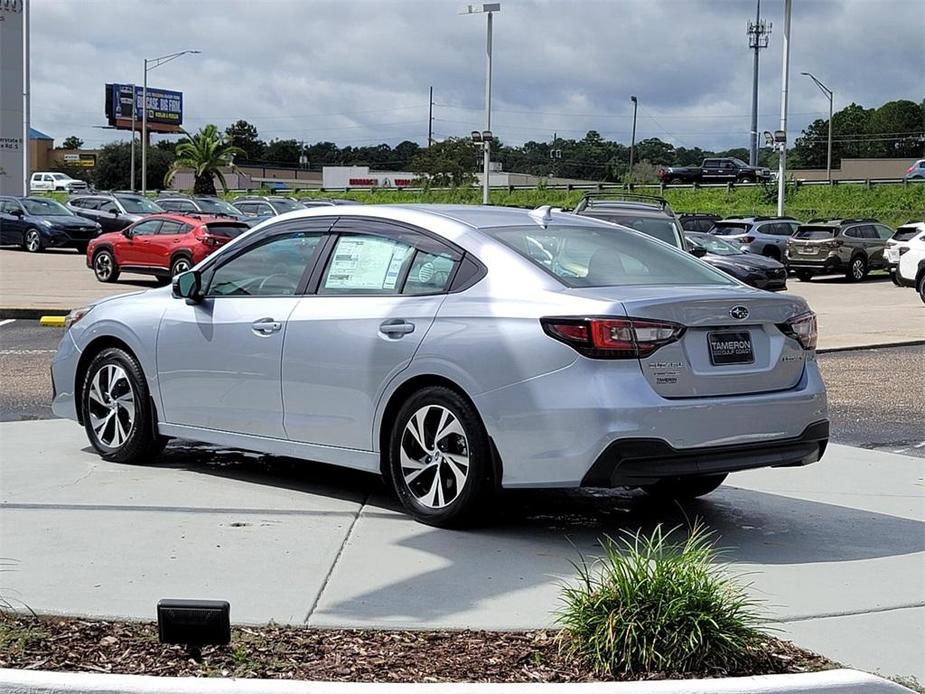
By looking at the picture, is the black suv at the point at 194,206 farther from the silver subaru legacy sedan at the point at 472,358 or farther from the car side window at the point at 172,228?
the silver subaru legacy sedan at the point at 472,358

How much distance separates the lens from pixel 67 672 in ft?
13.8

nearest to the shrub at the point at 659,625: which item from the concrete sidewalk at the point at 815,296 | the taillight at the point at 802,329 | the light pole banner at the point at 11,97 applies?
the taillight at the point at 802,329

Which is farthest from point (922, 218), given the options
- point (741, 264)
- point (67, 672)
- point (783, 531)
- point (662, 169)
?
point (67, 672)

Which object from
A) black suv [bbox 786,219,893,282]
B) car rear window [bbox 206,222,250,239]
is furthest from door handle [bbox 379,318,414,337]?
black suv [bbox 786,219,893,282]

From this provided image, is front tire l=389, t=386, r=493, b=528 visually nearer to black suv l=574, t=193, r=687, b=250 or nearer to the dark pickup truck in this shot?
black suv l=574, t=193, r=687, b=250

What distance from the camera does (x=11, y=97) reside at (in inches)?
1994

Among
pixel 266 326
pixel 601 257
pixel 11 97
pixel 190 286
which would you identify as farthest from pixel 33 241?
pixel 601 257

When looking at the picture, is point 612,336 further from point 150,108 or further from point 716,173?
point 150,108

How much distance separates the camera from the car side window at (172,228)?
27.5 metres

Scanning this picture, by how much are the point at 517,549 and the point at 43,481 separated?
307cm

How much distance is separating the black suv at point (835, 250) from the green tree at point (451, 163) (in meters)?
44.1

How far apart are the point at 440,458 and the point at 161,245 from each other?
71.6 ft

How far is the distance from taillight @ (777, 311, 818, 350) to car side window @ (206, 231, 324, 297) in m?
2.64

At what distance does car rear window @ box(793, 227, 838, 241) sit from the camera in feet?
Result: 120
